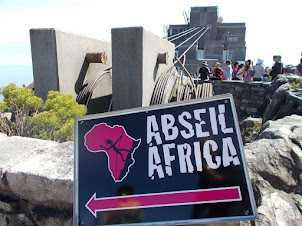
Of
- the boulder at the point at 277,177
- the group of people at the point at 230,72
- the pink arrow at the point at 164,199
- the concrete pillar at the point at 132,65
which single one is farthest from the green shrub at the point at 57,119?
the group of people at the point at 230,72

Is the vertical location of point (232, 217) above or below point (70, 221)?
above

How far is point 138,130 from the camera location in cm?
153

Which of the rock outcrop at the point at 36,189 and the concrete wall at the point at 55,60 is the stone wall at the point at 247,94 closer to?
the concrete wall at the point at 55,60

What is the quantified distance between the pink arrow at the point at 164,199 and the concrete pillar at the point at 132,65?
2.97 metres

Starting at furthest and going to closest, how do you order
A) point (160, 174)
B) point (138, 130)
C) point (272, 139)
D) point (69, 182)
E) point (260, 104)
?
1. point (260, 104)
2. point (272, 139)
3. point (69, 182)
4. point (138, 130)
5. point (160, 174)

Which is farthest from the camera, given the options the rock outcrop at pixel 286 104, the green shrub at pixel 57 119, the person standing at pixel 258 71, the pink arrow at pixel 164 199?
the person standing at pixel 258 71

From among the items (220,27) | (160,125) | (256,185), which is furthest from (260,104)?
(220,27)

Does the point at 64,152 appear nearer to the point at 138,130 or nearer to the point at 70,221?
the point at 70,221

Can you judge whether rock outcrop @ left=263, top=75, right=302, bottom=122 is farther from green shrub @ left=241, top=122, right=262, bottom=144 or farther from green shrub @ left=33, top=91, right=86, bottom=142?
green shrub @ left=33, top=91, right=86, bottom=142

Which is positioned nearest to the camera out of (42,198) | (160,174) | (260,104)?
(160,174)

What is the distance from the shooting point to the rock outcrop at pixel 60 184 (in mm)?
1762

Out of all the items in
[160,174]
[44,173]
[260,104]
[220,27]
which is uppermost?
[220,27]

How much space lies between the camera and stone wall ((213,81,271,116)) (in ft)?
30.9

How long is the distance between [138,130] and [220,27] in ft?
81.7
